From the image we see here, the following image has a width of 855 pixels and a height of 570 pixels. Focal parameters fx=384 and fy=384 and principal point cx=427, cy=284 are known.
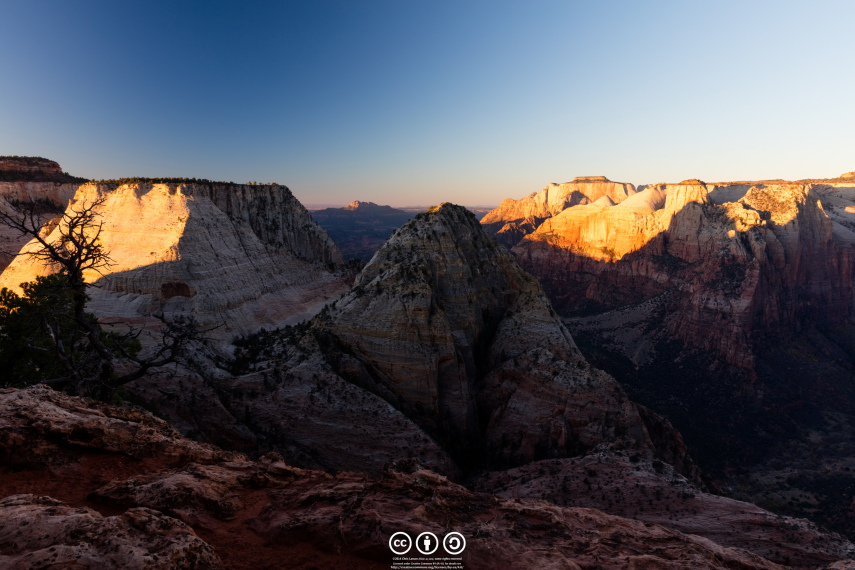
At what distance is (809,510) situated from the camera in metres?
34.2

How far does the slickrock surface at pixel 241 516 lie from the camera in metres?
6.00

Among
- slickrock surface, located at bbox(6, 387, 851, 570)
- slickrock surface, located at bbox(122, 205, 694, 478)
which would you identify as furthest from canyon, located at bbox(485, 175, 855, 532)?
slickrock surface, located at bbox(6, 387, 851, 570)

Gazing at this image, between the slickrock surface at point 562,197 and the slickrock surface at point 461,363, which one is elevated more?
the slickrock surface at point 562,197

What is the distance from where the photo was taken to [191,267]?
32.2 metres

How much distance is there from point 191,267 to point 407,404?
21378mm

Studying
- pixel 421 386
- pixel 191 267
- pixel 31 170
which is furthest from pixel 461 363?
pixel 31 170

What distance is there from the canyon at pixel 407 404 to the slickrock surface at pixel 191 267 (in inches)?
8.7

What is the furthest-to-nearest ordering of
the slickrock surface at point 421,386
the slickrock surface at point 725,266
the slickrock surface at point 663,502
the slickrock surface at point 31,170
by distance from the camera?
the slickrock surface at point 725,266
the slickrock surface at point 31,170
the slickrock surface at point 421,386
the slickrock surface at point 663,502

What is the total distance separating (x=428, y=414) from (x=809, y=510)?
36246 mm

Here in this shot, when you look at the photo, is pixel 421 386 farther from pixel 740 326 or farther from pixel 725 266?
pixel 725 266

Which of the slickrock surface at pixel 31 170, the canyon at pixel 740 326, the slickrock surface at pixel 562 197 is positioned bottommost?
the canyon at pixel 740 326

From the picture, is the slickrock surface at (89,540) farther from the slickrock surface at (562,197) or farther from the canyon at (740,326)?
the slickrock surface at (562,197)

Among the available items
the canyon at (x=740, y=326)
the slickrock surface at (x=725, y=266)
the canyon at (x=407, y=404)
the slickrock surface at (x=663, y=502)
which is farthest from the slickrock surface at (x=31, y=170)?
the slickrock surface at (x=725, y=266)

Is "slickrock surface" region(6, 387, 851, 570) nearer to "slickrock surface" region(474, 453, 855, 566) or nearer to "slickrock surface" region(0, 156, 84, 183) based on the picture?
"slickrock surface" region(474, 453, 855, 566)
